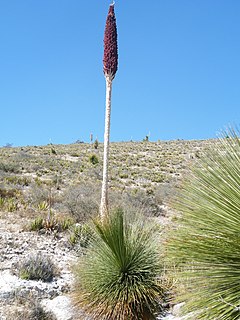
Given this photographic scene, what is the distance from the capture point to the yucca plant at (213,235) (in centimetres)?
257

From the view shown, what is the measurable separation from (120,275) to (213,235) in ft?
8.65

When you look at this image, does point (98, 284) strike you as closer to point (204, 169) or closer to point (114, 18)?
point (204, 169)

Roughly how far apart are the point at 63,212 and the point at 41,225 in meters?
2.07

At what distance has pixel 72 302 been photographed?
540 centimetres

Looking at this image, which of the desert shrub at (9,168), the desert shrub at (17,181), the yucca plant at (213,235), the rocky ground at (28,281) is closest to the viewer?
the yucca plant at (213,235)

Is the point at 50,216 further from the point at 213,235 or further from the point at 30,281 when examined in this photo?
the point at 213,235

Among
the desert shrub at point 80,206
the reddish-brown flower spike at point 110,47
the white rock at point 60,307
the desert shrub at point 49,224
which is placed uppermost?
the reddish-brown flower spike at point 110,47

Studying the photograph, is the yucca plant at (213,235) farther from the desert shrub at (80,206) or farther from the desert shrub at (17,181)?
the desert shrub at (17,181)

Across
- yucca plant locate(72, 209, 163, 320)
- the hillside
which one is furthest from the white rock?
yucca plant locate(72, 209, 163, 320)

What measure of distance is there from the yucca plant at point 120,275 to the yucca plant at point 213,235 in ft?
6.99

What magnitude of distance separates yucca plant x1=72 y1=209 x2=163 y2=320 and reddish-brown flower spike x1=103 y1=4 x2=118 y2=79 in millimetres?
5889

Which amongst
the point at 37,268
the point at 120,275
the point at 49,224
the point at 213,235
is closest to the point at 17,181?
the point at 49,224

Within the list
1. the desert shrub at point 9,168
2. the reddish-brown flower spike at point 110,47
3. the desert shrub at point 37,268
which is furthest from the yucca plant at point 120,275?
the desert shrub at point 9,168

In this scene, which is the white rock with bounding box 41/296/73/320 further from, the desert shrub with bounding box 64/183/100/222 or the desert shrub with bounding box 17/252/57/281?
the desert shrub with bounding box 64/183/100/222
